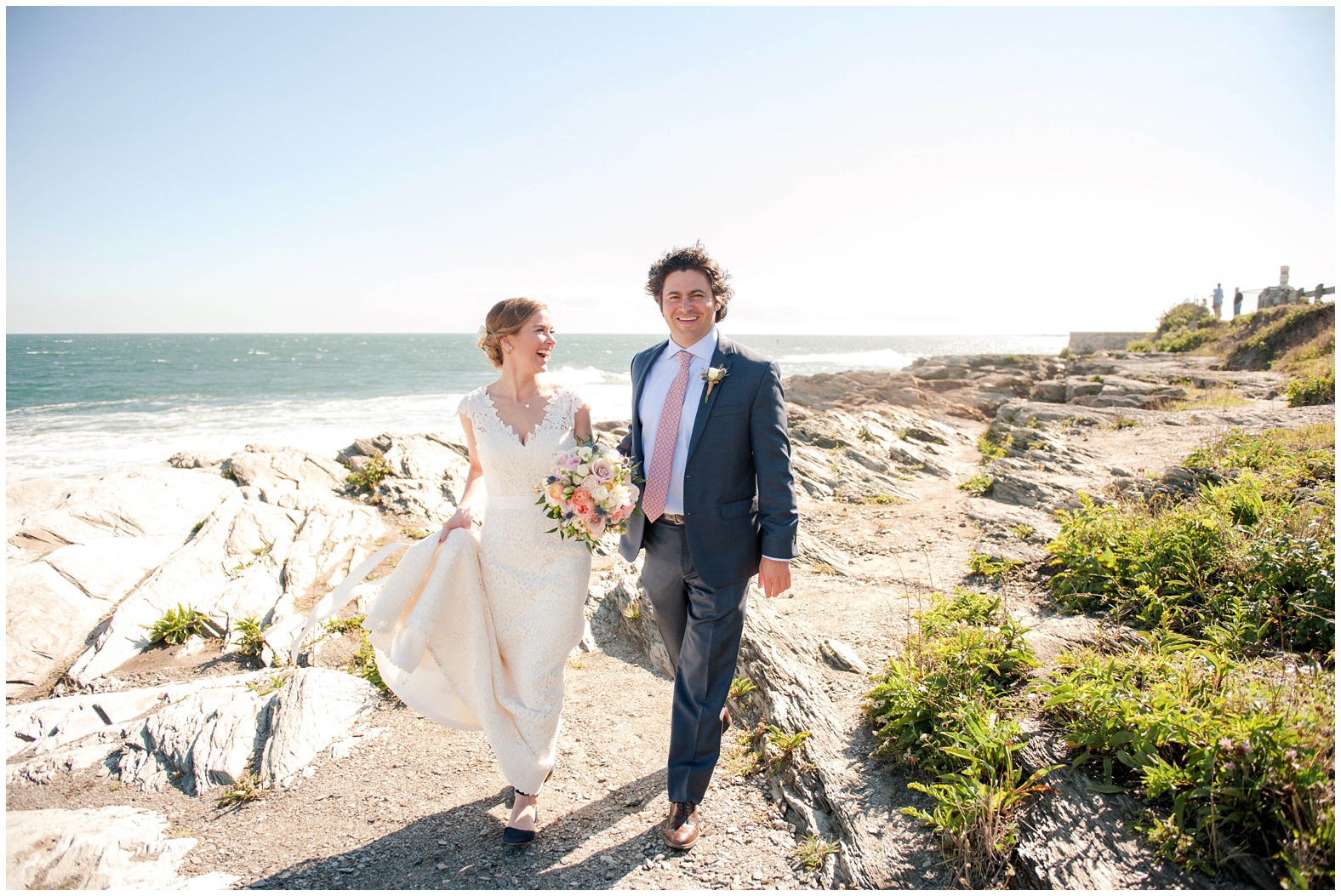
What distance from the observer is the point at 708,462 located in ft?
10.8

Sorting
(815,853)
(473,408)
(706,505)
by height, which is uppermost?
(473,408)

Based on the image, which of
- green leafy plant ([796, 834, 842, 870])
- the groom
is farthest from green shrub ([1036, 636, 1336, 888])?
the groom

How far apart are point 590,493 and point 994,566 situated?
13.4ft

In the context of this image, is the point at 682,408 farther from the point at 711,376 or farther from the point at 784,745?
the point at 784,745

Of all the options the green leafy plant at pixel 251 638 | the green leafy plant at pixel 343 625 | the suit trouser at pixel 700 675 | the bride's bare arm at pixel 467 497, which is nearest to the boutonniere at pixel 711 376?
the suit trouser at pixel 700 675

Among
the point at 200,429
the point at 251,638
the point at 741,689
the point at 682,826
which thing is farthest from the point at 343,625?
the point at 200,429

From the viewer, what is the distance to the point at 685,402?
3449 millimetres

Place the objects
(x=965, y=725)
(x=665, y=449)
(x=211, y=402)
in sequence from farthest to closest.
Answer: (x=211, y=402) → (x=665, y=449) → (x=965, y=725)

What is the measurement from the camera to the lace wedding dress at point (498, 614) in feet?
11.6

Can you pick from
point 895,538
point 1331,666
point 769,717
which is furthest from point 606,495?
point 895,538

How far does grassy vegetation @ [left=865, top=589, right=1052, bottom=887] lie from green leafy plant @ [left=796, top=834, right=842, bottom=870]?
0.41m

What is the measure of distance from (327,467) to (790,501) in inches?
393

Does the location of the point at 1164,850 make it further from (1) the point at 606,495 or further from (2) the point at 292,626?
(2) the point at 292,626

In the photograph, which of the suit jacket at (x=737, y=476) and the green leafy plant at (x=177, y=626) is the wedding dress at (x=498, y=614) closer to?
the suit jacket at (x=737, y=476)
